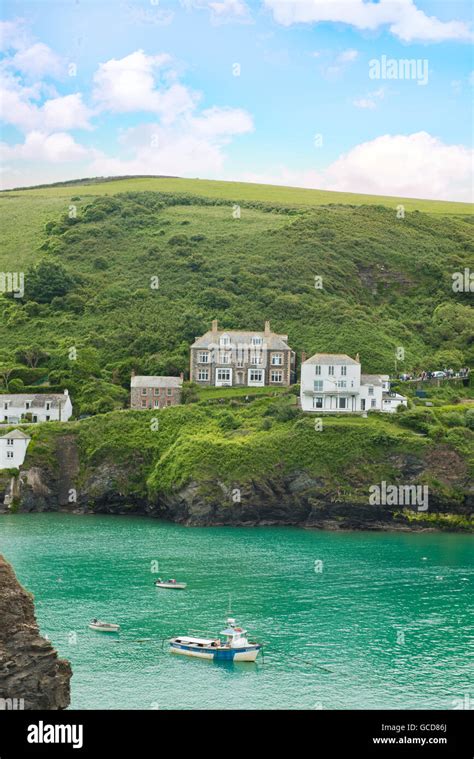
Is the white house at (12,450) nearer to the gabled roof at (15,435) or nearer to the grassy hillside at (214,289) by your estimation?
the gabled roof at (15,435)

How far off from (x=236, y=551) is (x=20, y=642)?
49.4 m

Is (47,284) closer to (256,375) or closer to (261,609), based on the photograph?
(256,375)

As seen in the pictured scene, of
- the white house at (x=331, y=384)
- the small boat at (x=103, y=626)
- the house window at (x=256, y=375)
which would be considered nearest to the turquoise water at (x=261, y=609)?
the small boat at (x=103, y=626)

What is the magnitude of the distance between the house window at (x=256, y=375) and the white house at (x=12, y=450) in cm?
2792

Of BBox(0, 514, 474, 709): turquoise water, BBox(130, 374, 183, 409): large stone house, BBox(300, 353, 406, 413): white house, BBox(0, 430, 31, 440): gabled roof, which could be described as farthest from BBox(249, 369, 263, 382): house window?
BBox(0, 514, 474, 709): turquoise water

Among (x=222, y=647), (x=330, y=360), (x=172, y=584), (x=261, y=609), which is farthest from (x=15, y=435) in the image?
(x=222, y=647)

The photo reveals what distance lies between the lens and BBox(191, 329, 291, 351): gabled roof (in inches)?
5044

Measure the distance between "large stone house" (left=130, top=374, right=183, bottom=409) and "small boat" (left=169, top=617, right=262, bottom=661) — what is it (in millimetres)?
64228

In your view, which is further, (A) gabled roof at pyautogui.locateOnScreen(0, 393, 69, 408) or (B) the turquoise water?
(A) gabled roof at pyautogui.locateOnScreen(0, 393, 69, 408)

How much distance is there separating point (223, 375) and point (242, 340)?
4332 millimetres

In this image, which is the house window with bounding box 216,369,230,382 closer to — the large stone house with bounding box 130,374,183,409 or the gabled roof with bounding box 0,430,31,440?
the large stone house with bounding box 130,374,183,409

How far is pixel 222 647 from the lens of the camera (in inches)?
2285
